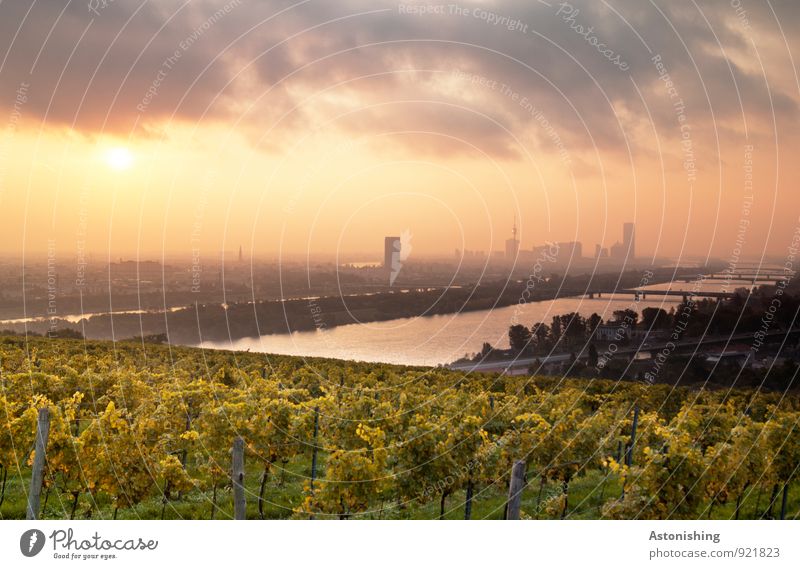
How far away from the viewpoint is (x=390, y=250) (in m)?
11.0

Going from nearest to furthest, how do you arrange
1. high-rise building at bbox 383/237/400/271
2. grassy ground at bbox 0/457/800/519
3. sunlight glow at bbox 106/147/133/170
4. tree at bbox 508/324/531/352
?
grassy ground at bbox 0/457/800/519
sunlight glow at bbox 106/147/133/170
high-rise building at bbox 383/237/400/271
tree at bbox 508/324/531/352

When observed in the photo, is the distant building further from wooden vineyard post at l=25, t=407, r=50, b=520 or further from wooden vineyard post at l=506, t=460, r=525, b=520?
wooden vineyard post at l=25, t=407, r=50, b=520

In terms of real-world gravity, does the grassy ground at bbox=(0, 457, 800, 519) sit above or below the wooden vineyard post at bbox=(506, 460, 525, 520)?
below

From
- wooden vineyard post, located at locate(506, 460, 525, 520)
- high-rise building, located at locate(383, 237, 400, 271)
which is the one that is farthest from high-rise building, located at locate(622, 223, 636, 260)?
wooden vineyard post, located at locate(506, 460, 525, 520)

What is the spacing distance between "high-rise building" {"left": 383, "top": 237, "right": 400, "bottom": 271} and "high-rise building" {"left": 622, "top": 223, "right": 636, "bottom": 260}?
153 inches

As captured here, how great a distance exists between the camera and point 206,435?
7594mm

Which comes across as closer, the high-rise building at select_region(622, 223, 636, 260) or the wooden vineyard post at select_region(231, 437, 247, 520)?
the wooden vineyard post at select_region(231, 437, 247, 520)

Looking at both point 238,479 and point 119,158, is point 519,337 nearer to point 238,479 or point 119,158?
point 119,158

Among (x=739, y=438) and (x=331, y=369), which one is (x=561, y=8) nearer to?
(x=739, y=438)

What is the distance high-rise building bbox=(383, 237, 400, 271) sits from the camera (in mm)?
10844

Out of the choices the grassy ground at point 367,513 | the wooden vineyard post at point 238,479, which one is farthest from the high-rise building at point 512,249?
Answer: the wooden vineyard post at point 238,479

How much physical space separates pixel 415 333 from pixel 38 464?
8620mm

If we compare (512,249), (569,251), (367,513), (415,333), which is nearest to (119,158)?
(367,513)

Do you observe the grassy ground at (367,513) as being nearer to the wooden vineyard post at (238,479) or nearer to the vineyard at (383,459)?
the vineyard at (383,459)
